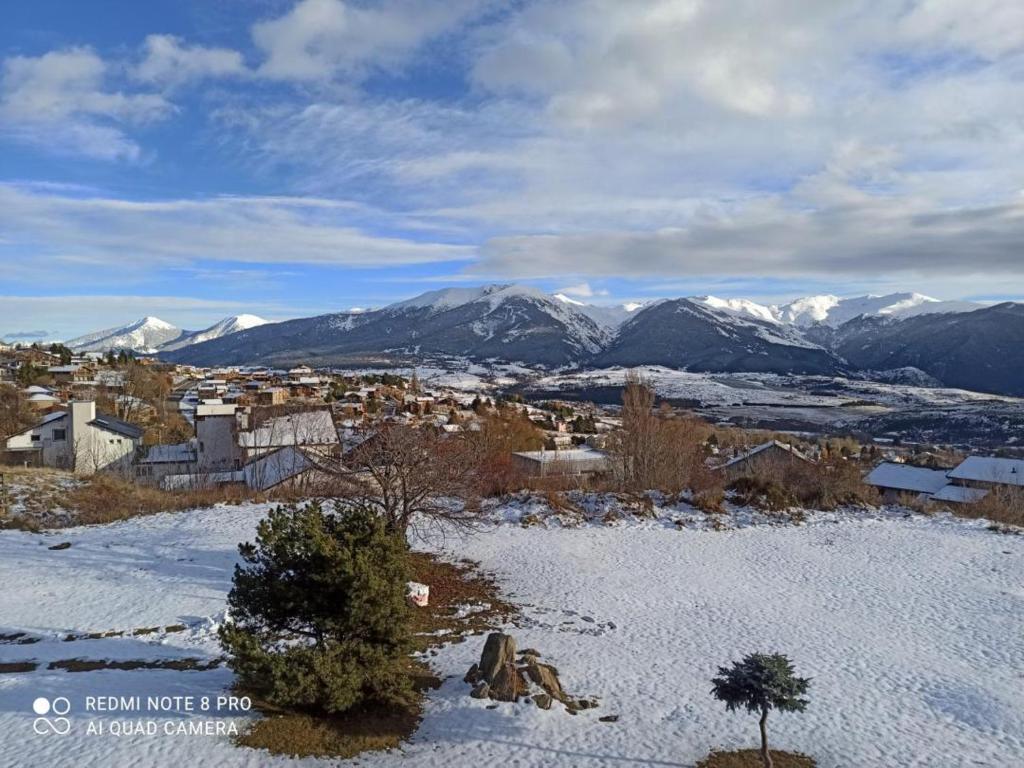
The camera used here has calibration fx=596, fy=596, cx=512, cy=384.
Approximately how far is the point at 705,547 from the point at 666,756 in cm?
1255

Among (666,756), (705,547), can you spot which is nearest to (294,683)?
(666,756)

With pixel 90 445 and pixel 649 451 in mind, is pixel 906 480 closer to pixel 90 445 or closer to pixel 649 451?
pixel 649 451

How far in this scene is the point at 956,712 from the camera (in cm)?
1003

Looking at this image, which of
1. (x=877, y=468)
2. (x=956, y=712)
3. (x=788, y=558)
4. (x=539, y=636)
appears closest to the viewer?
(x=956, y=712)

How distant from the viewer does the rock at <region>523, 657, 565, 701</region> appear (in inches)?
392

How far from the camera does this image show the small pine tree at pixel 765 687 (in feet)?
24.4

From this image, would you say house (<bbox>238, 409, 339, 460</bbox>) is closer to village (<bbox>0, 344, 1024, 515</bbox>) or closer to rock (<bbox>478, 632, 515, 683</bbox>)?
village (<bbox>0, 344, 1024, 515</bbox>)

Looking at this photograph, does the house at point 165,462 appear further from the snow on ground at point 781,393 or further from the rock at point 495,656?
the snow on ground at point 781,393

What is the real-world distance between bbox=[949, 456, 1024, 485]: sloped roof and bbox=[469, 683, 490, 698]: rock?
1987 inches

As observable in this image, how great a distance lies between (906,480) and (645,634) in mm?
48427

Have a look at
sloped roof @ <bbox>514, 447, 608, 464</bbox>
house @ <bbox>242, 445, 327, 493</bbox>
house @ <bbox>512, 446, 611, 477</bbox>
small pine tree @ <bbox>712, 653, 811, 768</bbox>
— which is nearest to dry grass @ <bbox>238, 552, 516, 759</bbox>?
small pine tree @ <bbox>712, 653, 811, 768</bbox>

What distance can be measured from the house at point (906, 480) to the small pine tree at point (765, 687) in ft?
158

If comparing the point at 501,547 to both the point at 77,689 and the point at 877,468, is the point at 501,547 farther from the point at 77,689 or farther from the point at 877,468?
the point at 877,468

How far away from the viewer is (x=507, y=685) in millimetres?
9836
